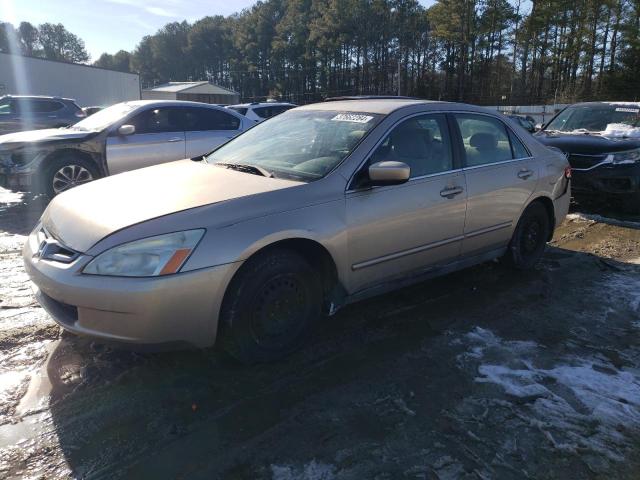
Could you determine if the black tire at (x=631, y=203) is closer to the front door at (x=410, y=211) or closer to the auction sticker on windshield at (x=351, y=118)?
the front door at (x=410, y=211)

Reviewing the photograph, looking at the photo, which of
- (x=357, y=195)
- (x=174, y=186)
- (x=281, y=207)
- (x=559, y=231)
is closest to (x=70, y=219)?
(x=174, y=186)

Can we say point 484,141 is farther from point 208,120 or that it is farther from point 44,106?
point 44,106

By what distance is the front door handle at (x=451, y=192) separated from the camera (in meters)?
3.93

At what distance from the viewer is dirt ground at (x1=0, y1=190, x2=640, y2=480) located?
238 centimetres

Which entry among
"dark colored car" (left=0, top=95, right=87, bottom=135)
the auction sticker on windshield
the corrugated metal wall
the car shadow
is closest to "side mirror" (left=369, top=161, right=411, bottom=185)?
the auction sticker on windshield

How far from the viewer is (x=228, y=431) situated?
2.58 m

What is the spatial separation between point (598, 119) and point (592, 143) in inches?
60.4

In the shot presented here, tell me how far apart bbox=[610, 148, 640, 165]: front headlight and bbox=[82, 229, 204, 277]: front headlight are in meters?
6.88

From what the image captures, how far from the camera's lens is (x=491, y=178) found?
4.37 m

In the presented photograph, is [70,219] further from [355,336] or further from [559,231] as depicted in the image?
[559,231]

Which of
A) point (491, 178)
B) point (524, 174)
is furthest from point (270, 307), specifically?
point (524, 174)

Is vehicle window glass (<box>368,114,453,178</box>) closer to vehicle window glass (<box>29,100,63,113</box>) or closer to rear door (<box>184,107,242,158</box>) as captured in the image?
rear door (<box>184,107,242,158</box>)

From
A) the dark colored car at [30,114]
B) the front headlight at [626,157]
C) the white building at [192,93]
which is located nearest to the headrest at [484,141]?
the front headlight at [626,157]

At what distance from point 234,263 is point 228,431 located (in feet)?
2.89
